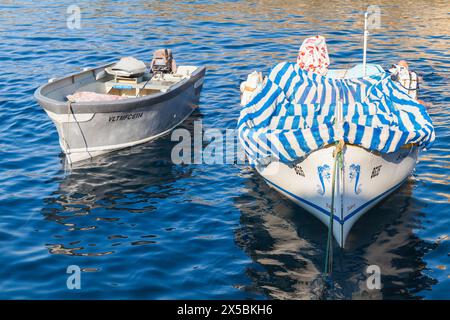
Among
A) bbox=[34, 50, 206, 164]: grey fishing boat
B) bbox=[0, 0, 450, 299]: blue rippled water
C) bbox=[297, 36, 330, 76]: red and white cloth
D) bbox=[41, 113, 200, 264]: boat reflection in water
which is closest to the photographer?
bbox=[0, 0, 450, 299]: blue rippled water

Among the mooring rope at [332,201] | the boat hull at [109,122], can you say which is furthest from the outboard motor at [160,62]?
the mooring rope at [332,201]

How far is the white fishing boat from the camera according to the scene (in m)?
13.0

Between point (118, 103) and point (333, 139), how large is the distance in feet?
21.2

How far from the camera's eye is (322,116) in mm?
15273

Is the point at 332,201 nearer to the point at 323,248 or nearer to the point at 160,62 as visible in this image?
the point at 323,248

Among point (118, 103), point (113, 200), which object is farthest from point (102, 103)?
point (113, 200)

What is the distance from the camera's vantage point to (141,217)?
14.8m

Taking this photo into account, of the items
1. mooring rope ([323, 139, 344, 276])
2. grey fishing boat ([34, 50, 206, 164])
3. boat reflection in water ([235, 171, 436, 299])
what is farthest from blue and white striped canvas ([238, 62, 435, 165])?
grey fishing boat ([34, 50, 206, 164])

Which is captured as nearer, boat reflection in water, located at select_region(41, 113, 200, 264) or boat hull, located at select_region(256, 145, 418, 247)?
boat hull, located at select_region(256, 145, 418, 247)

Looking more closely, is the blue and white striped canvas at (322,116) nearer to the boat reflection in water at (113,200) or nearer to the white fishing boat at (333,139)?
the white fishing boat at (333,139)

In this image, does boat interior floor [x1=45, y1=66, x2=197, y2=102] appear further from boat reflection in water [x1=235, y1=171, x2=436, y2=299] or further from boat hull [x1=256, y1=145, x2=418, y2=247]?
boat hull [x1=256, y1=145, x2=418, y2=247]

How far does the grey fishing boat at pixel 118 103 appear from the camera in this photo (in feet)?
55.4

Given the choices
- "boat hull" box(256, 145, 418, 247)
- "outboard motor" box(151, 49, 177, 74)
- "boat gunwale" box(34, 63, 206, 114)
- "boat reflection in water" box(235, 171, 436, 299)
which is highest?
"outboard motor" box(151, 49, 177, 74)

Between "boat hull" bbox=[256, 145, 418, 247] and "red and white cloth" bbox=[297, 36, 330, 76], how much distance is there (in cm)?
460
